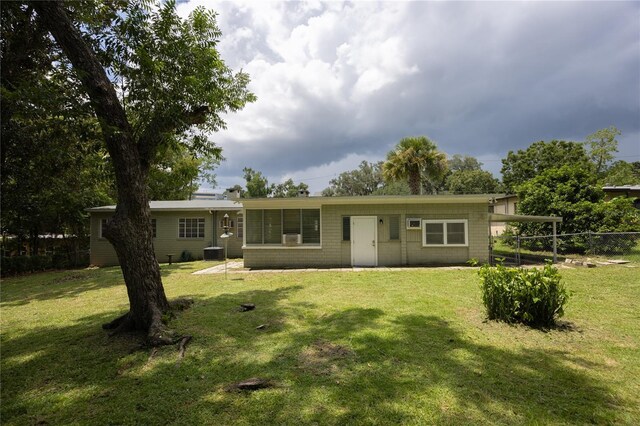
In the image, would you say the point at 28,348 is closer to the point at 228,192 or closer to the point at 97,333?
the point at 97,333

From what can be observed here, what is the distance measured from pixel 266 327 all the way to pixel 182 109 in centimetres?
409

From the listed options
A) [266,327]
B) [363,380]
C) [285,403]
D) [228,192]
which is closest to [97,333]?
[266,327]

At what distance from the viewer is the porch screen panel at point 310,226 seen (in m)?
12.2

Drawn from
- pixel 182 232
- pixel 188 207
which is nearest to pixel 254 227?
pixel 188 207

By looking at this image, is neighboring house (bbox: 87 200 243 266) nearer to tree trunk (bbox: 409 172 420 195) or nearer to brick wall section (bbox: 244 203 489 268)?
brick wall section (bbox: 244 203 489 268)

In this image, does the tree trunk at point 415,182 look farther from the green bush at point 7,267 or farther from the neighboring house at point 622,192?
the green bush at point 7,267

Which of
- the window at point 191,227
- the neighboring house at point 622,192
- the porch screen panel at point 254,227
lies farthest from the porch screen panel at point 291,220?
the neighboring house at point 622,192

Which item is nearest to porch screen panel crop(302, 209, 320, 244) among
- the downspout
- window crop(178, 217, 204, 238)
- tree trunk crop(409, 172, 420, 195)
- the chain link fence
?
the chain link fence

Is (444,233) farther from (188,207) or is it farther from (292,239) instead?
(188,207)

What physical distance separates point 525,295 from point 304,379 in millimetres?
3703

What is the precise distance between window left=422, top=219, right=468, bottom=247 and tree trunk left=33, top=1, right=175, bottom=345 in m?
9.70

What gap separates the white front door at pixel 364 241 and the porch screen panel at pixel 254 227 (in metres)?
3.69

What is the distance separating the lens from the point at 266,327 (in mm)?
5180

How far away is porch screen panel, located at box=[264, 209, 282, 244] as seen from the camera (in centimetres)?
1227
